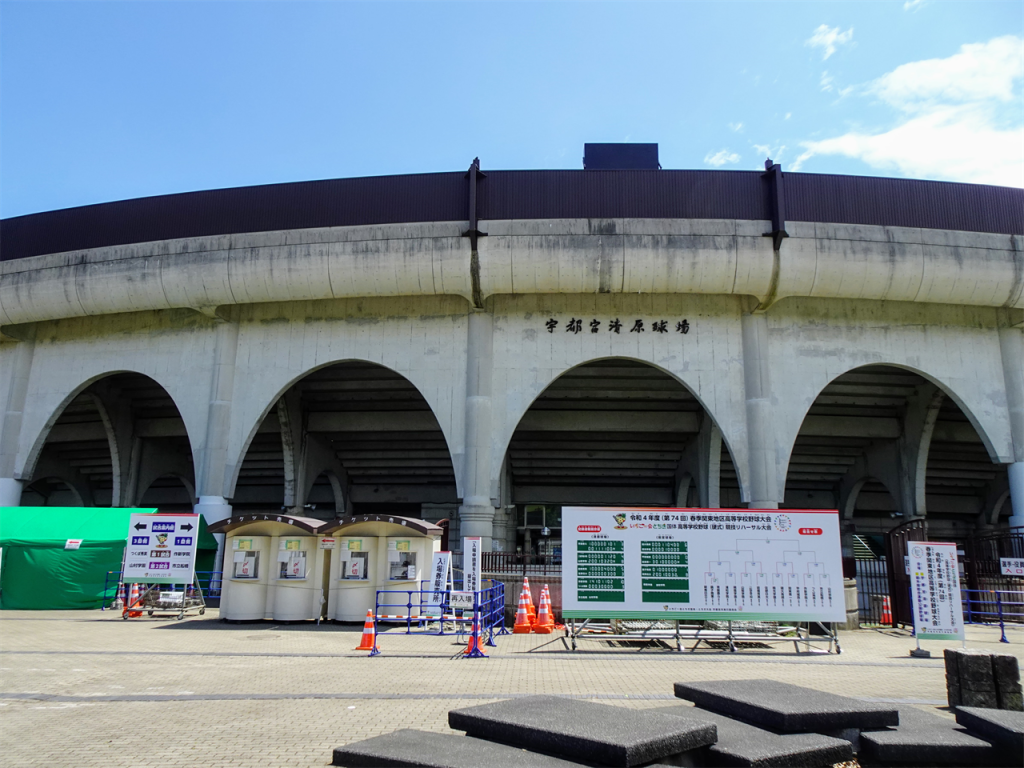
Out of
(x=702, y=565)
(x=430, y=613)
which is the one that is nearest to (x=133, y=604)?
(x=430, y=613)

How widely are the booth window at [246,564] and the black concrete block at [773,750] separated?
46.2 feet

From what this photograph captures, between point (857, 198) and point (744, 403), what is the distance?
7305 millimetres

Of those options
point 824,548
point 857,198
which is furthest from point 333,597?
point 857,198

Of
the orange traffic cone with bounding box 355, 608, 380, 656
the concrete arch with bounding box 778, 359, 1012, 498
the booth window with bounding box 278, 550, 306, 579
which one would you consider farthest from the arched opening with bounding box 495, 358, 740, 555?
the orange traffic cone with bounding box 355, 608, 380, 656

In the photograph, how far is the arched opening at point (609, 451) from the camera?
97.6ft

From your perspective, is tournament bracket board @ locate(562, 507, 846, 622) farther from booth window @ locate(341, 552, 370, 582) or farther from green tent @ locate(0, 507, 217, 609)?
green tent @ locate(0, 507, 217, 609)

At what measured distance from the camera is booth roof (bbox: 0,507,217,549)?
20688mm

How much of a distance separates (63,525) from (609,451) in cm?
2241

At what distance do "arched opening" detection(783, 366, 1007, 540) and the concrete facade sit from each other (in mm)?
5679

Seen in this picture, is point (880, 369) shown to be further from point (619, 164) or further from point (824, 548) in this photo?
point (824, 548)

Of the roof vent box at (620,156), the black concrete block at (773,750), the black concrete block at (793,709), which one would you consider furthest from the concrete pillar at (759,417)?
the black concrete block at (773,750)

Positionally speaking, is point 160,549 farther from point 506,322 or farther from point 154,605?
point 506,322

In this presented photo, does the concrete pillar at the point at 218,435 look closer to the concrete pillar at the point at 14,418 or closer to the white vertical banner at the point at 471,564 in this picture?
the concrete pillar at the point at 14,418

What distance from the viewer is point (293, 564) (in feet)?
56.9
